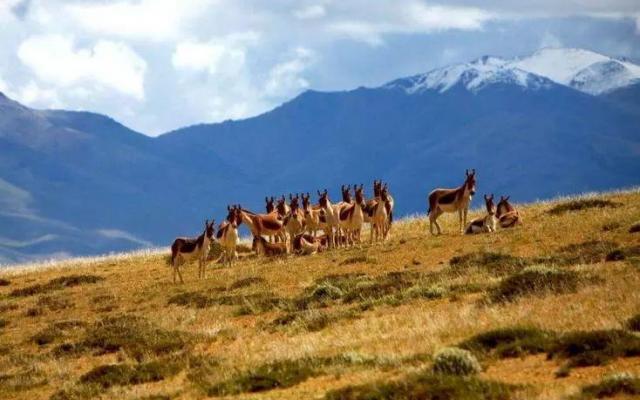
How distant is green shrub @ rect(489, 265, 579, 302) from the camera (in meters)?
21.2

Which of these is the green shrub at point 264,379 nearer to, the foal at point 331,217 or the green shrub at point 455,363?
the green shrub at point 455,363

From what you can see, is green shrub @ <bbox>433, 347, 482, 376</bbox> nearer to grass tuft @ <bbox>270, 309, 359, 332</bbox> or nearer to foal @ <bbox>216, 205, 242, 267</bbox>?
grass tuft @ <bbox>270, 309, 359, 332</bbox>

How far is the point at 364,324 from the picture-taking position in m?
21.5

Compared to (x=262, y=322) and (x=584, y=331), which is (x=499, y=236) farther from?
(x=584, y=331)

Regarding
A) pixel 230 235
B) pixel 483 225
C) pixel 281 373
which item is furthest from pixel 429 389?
pixel 230 235

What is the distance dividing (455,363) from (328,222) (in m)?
26.6

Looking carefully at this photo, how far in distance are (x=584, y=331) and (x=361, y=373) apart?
12.2ft

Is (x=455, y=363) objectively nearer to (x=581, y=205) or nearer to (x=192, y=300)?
(x=192, y=300)

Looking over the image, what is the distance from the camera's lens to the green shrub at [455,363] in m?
15.6

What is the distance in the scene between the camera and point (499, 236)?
3534 centimetres

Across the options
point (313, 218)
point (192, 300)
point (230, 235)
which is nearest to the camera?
point (192, 300)

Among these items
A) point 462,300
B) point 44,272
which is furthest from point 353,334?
point 44,272

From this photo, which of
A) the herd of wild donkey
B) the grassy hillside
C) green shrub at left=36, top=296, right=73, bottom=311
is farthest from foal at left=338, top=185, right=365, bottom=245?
green shrub at left=36, top=296, right=73, bottom=311

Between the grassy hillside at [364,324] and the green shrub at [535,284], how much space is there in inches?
1.7
